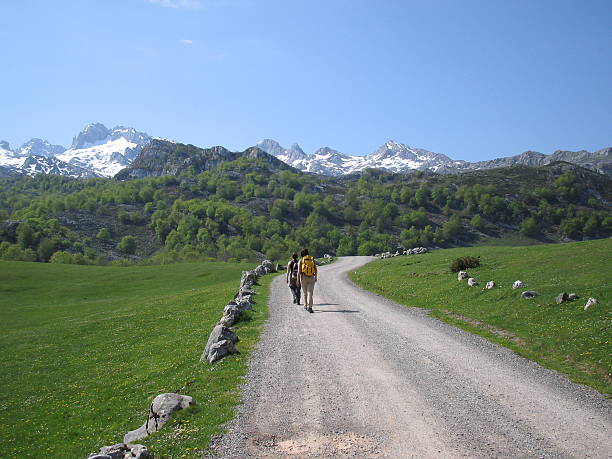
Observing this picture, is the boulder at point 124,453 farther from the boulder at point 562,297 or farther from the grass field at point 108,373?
the boulder at point 562,297

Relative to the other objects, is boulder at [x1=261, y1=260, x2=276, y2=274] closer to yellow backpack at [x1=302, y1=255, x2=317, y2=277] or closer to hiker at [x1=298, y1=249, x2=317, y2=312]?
hiker at [x1=298, y1=249, x2=317, y2=312]

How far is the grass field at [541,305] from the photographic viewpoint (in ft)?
53.6

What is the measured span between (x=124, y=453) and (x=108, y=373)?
13494 mm

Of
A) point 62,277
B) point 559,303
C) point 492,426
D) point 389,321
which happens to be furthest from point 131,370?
point 62,277

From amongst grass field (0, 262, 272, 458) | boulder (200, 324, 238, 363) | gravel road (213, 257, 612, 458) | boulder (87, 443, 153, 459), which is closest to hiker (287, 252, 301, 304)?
grass field (0, 262, 272, 458)

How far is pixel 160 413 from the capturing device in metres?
12.4

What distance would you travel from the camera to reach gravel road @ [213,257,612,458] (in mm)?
9680

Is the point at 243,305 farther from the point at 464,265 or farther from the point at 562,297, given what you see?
the point at 464,265

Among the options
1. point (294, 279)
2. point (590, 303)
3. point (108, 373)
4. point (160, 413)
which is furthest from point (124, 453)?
point (294, 279)

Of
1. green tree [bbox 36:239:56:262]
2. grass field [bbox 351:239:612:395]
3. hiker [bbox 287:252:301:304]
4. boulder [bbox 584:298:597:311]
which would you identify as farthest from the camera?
green tree [bbox 36:239:56:262]

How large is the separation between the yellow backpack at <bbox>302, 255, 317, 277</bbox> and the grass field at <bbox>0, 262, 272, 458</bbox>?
4224 millimetres

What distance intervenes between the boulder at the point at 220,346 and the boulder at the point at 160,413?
5.14 meters

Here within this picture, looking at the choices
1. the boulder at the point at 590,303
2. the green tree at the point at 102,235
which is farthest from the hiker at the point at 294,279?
the green tree at the point at 102,235

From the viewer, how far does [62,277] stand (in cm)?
7531
